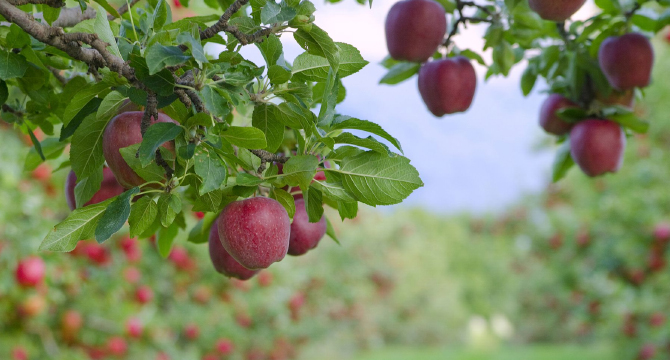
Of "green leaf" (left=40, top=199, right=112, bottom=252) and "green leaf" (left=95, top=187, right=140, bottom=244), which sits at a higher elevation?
"green leaf" (left=95, top=187, right=140, bottom=244)

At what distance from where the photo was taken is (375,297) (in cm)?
558

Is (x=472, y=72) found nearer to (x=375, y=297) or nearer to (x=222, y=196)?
(x=222, y=196)

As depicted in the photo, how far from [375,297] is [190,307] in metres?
3.38

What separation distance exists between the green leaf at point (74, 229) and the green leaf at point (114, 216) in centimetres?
3

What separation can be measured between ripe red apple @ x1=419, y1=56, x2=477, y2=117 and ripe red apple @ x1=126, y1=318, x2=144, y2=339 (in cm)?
127

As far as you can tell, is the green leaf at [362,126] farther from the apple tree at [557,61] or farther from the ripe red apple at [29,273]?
the ripe red apple at [29,273]

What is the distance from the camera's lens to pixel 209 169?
17.2 inches

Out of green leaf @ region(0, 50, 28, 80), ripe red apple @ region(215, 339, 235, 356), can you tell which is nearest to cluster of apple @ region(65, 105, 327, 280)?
green leaf @ region(0, 50, 28, 80)

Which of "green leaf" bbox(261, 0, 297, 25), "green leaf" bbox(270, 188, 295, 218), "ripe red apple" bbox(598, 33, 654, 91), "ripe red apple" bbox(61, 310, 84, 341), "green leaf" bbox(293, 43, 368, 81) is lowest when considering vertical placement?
"ripe red apple" bbox(61, 310, 84, 341)

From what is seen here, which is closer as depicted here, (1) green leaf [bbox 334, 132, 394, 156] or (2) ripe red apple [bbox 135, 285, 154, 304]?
(1) green leaf [bbox 334, 132, 394, 156]

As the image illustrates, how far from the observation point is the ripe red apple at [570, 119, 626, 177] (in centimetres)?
96

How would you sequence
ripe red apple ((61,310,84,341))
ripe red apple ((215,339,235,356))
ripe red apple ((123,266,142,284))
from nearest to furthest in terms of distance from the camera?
Answer: ripe red apple ((61,310,84,341)) → ripe red apple ((123,266,142,284)) → ripe red apple ((215,339,235,356))

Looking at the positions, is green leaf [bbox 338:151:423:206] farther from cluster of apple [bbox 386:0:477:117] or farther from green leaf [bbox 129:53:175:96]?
cluster of apple [bbox 386:0:477:117]

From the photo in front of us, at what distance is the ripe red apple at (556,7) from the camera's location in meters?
0.76
